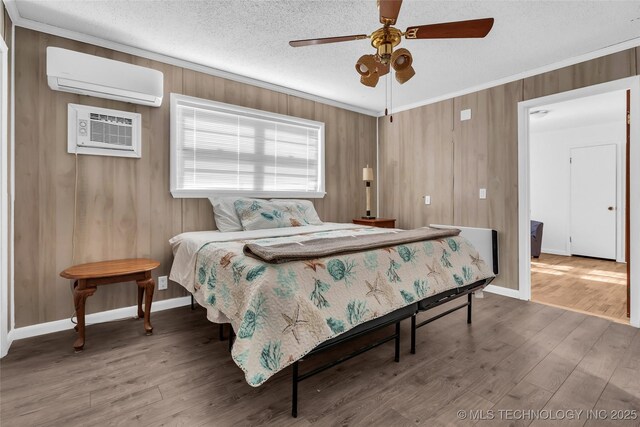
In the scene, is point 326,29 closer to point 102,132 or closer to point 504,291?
point 102,132

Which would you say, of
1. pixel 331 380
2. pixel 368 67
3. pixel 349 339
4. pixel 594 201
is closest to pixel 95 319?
pixel 331 380

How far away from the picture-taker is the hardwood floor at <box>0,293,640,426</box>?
152 centimetres

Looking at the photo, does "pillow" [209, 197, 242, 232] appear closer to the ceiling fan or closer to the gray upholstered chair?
the ceiling fan

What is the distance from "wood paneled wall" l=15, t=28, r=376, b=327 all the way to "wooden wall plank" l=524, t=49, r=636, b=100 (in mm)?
3198

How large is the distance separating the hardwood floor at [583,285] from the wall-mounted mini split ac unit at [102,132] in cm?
438

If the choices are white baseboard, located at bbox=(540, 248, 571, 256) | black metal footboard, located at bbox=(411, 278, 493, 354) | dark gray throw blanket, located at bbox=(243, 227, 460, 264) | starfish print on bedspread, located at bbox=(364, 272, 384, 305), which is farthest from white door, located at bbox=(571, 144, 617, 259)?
starfish print on bedspread, located at bbox=(364, 272, 384, 305)

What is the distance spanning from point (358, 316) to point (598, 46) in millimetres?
3257

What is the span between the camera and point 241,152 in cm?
352

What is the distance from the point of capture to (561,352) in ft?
6.95

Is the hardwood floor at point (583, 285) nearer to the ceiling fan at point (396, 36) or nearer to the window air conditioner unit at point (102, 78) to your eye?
the ceiling fan at point (396, 36)

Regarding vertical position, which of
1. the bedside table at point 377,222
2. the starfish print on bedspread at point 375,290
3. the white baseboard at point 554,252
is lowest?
the white baseboard at point 554,252

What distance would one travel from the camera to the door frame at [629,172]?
2.62 metres

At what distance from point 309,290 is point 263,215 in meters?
1.66

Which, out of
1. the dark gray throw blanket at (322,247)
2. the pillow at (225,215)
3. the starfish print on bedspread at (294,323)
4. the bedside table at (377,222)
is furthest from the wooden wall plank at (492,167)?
the starfish print on bedspread at (294,323)
